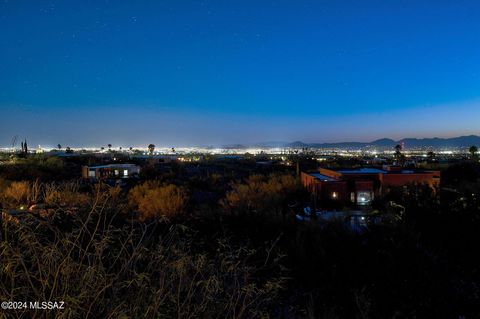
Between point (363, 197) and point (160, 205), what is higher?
point (160, 205)

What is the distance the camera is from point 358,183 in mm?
26406

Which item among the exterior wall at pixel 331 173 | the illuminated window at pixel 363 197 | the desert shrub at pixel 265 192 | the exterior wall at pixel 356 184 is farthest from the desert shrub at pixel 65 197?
the exterior wall at pixel 331 173

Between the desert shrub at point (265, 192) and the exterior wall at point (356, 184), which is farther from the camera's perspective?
the exterior wall at point (356, 184)

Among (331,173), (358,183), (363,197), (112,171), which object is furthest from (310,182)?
(112,171)

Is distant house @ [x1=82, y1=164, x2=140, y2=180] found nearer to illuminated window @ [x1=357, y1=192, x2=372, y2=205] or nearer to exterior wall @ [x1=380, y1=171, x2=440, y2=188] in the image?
illuminated window @ [x1=357, y1=192, x2=372, y2=205]

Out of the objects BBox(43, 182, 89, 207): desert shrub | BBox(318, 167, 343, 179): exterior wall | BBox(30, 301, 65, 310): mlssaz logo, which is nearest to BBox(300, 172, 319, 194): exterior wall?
BBox(318, 167, 343, 179): exterior wall

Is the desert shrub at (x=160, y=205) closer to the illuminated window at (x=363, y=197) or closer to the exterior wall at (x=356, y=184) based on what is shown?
the exterior wall at (x=356, y=184)

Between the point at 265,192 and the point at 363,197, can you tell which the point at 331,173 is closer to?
the point at 363,197

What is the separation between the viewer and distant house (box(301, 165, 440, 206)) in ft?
83.6

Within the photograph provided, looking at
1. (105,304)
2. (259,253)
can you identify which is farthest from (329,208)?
(105,304)

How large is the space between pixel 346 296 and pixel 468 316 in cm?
177

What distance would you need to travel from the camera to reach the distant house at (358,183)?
25.5m

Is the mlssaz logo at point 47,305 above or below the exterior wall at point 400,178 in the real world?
above

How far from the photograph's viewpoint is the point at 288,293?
636 centimetres
